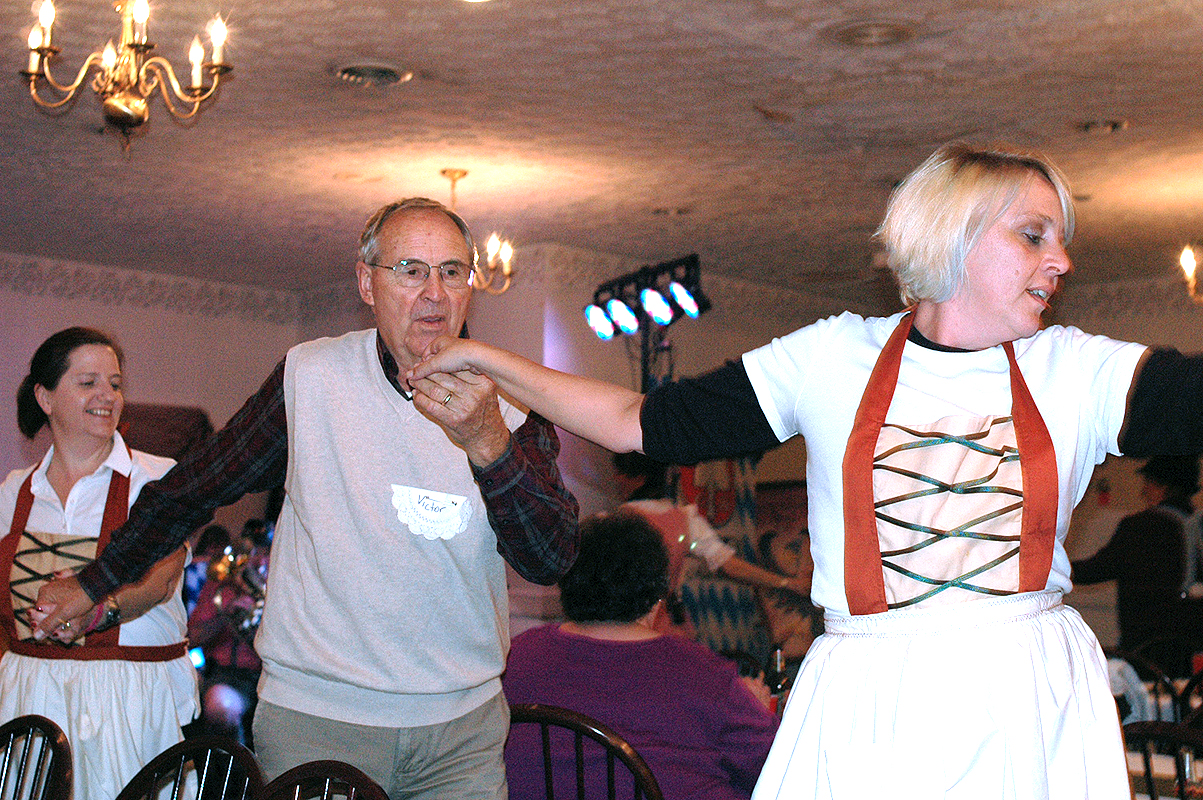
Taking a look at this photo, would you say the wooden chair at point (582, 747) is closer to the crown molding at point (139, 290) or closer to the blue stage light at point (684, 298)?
the blue stage light at point (684, 298)

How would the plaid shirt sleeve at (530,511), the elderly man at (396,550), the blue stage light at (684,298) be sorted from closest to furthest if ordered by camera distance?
the plaid shirt sleeve at (530,511)
the elderly man at (396,550)
the blue stage light at (684,298)

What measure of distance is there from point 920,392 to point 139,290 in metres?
8.72

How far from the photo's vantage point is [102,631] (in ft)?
9.32

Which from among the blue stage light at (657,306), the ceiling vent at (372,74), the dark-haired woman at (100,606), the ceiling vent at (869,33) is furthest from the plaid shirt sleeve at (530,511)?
the blue stage light at (657,306)

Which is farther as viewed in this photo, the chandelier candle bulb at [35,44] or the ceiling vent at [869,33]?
the ceiling vent at [869,33]

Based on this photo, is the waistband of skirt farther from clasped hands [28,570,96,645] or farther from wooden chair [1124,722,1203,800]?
clasped hands [28,570,96,645]

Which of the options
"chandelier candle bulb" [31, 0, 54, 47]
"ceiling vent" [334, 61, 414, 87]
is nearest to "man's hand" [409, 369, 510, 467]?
"chandelier candle bulb" [31, 0, 54, 47]

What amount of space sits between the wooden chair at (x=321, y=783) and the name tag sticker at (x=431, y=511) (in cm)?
42

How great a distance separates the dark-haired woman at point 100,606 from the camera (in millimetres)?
2832

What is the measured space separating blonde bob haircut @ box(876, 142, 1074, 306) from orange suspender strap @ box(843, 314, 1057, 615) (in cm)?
8

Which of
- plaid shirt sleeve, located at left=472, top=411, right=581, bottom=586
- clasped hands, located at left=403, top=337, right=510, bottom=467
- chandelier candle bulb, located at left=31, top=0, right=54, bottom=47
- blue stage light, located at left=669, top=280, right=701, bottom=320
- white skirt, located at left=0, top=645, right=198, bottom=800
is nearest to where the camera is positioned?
clasped hands, located at left=403, top=337, right=510, bottom=467

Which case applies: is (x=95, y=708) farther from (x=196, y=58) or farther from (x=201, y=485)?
(x=196, y=58)

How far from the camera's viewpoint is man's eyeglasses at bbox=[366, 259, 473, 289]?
210 centimetres

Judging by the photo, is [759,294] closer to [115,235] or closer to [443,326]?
[115,235]
